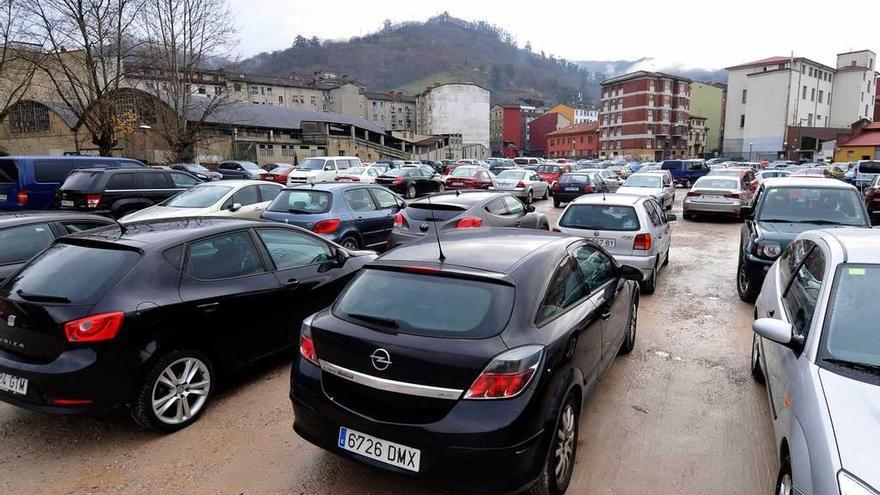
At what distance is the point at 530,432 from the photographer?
262cm

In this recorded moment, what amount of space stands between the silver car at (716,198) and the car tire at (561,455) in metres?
14.7

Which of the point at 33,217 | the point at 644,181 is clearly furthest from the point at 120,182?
the point at 644,181

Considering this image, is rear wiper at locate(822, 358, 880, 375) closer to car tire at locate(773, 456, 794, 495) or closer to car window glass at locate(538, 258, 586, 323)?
car tire at locate(773, 456, 794, 495)

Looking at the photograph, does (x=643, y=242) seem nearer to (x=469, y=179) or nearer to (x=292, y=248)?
(x=292, y=248)

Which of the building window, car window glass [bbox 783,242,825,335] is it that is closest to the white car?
car window glass [bbox 783,242,825,335]

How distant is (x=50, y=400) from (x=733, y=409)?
198 inches

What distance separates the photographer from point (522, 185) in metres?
21.9

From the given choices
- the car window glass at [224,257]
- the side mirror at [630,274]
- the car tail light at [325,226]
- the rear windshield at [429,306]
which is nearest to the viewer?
the rear windshield at [429,306]

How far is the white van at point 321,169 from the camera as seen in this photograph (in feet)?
79.3

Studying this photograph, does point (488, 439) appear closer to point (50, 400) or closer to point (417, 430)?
point (417, 430)

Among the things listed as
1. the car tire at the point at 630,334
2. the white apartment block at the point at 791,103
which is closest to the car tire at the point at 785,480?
the car tire at the point at 630,334

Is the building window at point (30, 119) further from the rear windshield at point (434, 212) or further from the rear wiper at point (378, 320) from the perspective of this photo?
the rear wiper at point (378, 320)

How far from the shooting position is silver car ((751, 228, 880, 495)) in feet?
6.68

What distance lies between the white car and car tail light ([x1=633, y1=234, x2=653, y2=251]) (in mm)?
7340
